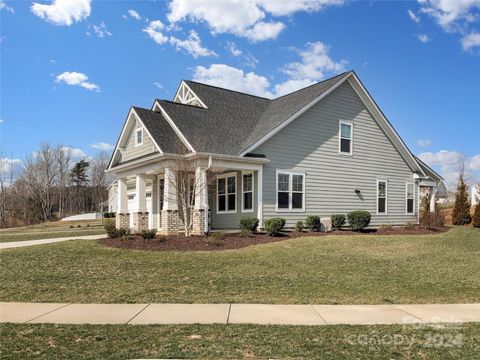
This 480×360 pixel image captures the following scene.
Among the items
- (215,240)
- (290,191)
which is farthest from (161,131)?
(290,191)

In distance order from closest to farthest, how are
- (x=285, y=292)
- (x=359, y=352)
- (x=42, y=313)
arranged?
1. (x=359, y=352)
2. (x=42, y=313)
3. (x=285, y=292)

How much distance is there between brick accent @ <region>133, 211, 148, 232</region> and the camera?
1900cm

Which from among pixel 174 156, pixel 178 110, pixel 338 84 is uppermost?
pixel 338 84

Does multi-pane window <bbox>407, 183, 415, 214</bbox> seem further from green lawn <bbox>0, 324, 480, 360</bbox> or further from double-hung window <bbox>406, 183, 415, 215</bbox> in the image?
green lawn <bbox>0, 324, 480, 360</bbox>

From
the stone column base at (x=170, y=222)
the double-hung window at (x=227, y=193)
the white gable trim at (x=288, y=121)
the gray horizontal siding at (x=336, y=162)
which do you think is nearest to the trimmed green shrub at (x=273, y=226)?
the gray horizontal siding at (x=336, y=162)

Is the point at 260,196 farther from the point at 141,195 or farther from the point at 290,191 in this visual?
the point at 141,195

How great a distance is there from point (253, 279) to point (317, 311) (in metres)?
2.69

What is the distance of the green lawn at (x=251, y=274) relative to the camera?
26.7 ft

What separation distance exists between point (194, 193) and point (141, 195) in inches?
169

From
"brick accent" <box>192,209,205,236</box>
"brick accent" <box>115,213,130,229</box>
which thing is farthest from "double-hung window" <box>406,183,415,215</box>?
"brick accent" <box>115,213,130,229</box>

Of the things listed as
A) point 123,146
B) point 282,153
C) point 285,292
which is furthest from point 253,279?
point 123,146

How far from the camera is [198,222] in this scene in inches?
623

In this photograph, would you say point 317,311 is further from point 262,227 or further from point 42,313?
point 262,227

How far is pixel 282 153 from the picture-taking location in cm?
1836
